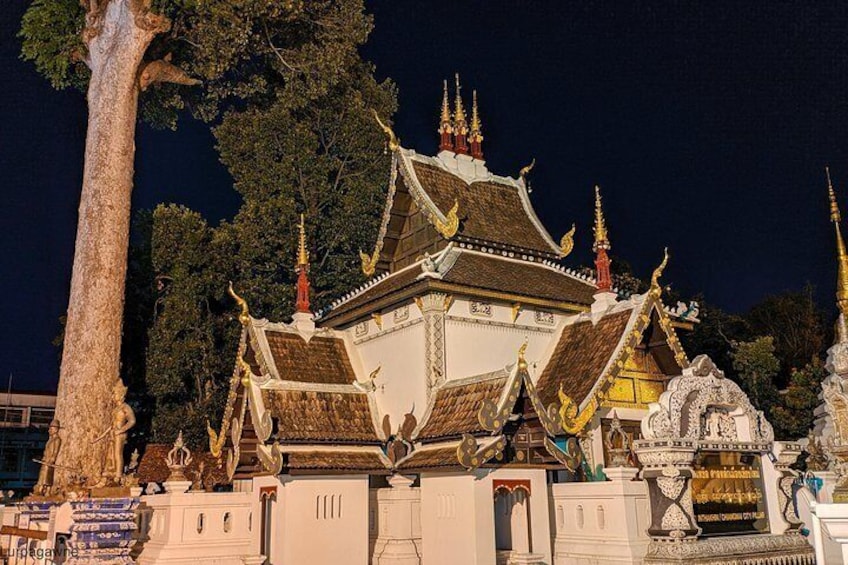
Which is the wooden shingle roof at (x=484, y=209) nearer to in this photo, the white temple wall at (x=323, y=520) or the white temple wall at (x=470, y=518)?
the white temple wall at (x=323, y=520)

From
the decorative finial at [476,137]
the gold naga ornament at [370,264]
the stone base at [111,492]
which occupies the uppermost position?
the decorative finial at [476,137]

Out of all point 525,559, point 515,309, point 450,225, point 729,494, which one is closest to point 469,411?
point 525,559

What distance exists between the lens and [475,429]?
12.7 meters

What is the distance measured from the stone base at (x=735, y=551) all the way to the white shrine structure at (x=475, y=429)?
4cm

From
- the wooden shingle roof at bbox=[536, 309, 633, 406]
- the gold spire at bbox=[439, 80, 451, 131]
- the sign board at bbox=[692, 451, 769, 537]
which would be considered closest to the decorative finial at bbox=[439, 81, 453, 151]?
the gold spire at bbox=[439, 80, 451, 131]

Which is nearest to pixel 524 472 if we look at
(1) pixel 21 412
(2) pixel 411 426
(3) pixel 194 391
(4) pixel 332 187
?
(2) pixel 411 426

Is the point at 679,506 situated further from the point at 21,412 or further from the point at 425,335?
the point at 21,412

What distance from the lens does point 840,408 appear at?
1202 centimetres

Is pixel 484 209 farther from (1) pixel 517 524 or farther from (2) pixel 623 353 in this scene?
(1) pixel 517 524

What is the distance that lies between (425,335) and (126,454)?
11121 millimetres

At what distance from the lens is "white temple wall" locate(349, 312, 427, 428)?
51.2 ft

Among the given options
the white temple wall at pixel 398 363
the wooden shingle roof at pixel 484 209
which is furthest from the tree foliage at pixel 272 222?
the white temple wall at pixel 398 363

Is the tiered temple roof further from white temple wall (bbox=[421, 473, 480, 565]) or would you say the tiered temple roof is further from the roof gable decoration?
white temple wall (bbox=[421, 473, 480, 565])

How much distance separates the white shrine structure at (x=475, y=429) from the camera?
1186 cm
